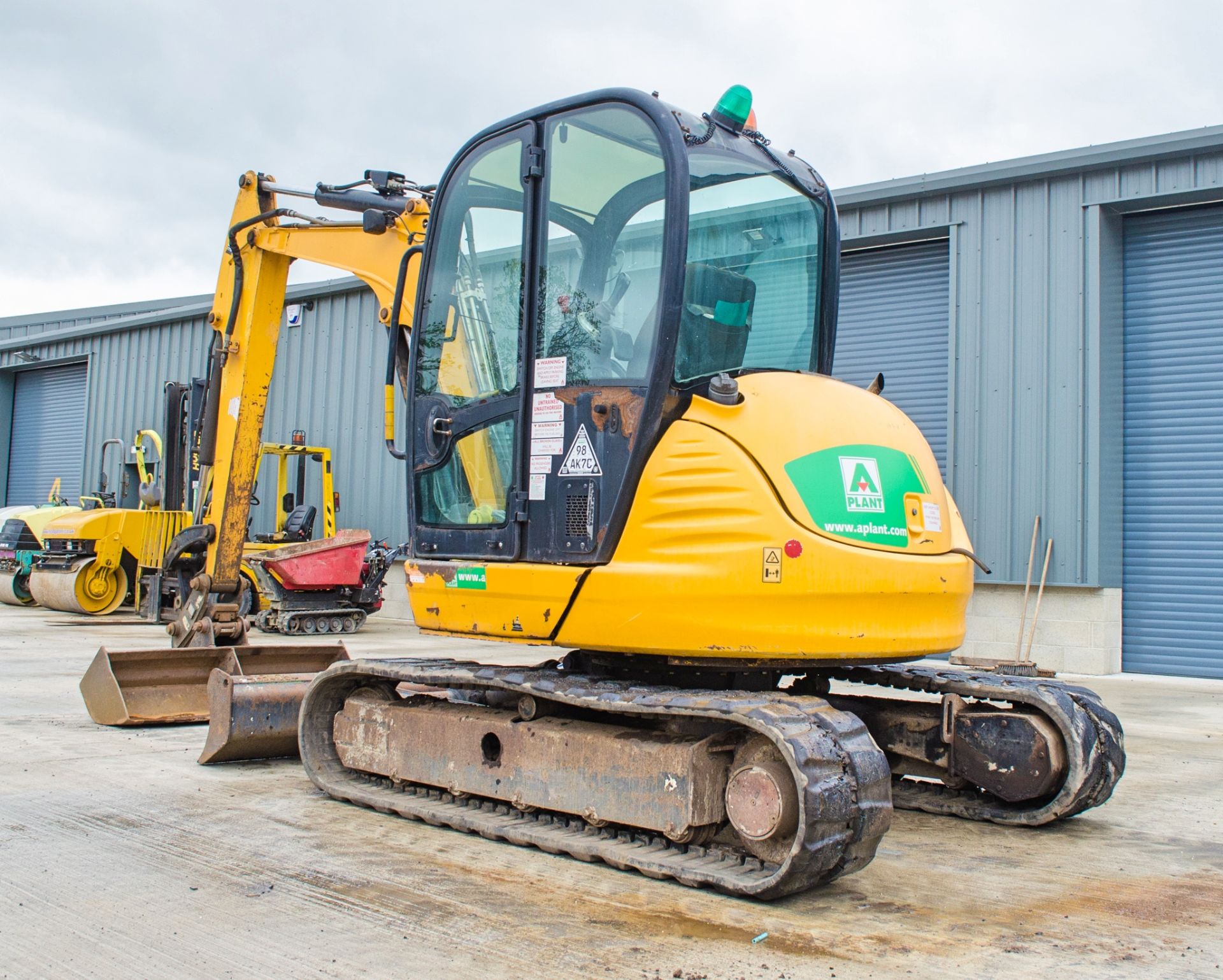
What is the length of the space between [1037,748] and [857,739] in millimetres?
1418

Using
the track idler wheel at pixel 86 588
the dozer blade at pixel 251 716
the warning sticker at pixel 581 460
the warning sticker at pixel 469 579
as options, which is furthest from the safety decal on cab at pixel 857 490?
the track idler wheel at pixel 86 588

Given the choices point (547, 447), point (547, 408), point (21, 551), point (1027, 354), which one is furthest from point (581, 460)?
point (21, 551)

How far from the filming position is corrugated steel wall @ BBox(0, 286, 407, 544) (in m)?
20.1

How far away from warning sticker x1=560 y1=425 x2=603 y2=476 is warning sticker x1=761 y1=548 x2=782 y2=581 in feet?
2.60

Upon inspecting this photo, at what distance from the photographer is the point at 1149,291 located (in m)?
13.8

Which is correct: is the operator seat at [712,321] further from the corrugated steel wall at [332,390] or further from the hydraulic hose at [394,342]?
the corrugated steel wall at [332,390]

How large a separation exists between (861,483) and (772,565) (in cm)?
56

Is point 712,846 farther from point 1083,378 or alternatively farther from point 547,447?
point 1083,378

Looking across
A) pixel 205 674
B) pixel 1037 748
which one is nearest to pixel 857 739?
pixel 1037 748

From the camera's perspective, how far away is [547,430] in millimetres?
4852

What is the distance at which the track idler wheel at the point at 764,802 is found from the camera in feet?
12.9

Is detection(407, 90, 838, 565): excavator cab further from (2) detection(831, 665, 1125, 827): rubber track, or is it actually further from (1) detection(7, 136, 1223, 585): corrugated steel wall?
(1) detection(7, 136, 1223, 585): corrugated steel wall

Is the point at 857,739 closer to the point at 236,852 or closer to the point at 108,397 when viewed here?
the point at 236,852

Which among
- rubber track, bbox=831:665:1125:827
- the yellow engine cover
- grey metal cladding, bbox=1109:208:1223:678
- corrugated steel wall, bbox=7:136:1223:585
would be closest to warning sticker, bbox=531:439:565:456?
the yellow engine cover
